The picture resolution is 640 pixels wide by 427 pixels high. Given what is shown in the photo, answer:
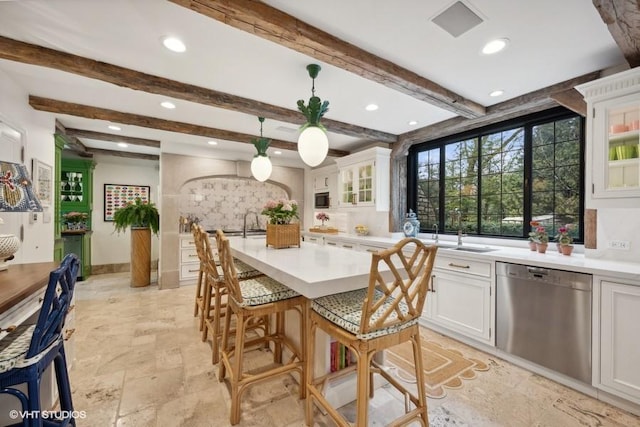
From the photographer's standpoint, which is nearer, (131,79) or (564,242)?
(131,79)

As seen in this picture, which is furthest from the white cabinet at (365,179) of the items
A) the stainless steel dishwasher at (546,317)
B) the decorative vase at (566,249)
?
the decorative vase at (566,249)

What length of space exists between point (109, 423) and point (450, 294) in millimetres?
2795

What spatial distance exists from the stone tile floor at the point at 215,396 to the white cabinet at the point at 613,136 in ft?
4.77

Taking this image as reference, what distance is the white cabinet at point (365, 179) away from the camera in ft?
13.3

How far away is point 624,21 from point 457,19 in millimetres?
868

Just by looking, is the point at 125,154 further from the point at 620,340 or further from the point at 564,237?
the point at 620,340

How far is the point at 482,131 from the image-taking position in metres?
3.32

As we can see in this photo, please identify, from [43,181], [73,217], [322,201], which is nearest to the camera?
[43,181]

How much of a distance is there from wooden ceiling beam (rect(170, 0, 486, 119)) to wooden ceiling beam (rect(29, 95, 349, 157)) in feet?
8.13

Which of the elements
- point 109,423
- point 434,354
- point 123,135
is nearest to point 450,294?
point 434,354

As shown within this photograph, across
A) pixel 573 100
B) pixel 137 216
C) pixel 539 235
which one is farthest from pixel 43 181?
pixel 573 100

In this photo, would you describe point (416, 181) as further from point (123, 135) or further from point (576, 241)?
point (123, 135)

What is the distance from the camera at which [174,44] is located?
1832 millimetres

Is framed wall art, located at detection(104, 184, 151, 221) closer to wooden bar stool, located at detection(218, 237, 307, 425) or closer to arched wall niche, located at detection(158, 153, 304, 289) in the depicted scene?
arched wall niche, located at detection(158, 153, 304, 289)
